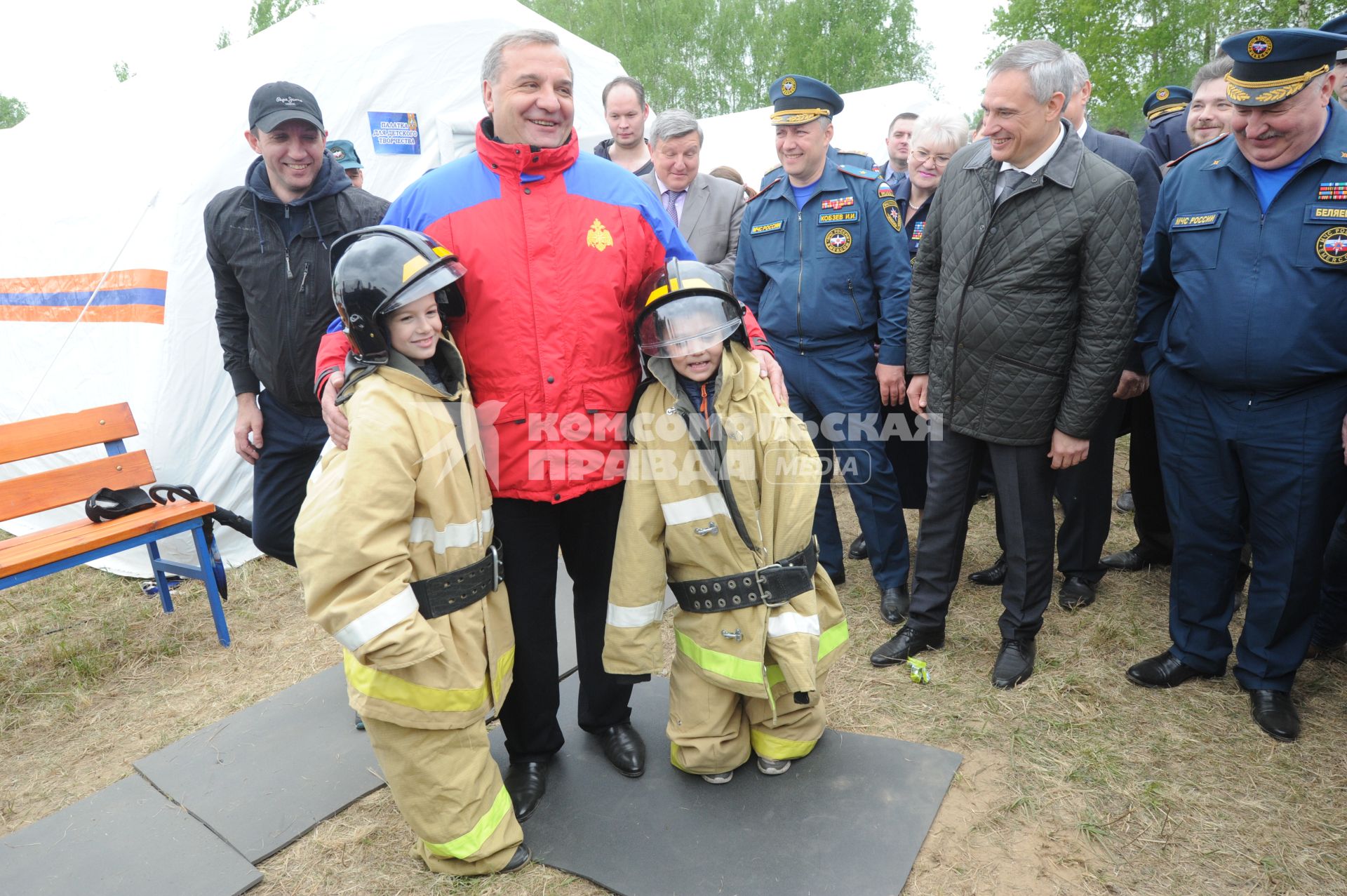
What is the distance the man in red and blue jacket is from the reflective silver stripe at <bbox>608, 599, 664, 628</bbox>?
0.23 meters

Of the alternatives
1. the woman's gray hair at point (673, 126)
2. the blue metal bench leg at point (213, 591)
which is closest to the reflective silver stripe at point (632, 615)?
the blue metal bench leg at point (213, 591)

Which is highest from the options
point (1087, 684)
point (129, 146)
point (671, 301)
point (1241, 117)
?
point (129, 146)

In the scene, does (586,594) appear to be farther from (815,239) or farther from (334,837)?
(815,239)

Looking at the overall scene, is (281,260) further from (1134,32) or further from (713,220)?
(1134,32)

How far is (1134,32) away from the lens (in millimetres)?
19125

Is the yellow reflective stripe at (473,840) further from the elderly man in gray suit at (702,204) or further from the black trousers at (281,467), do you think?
the elderly man in gray suit at (702,204)

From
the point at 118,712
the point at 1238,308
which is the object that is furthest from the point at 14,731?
the point at 1238,308

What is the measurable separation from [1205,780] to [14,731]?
4756 mm

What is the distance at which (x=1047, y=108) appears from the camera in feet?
9.43

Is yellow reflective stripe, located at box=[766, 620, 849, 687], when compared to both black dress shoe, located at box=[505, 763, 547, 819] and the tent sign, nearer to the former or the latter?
black dress shoe, located at box=[505, 763, 547, 819]

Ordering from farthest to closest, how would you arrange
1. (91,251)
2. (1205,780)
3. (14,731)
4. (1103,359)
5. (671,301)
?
(91,251), (14,731), (1103,359), (1205,780), (671,301)

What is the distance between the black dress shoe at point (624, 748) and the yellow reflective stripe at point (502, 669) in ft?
1.95

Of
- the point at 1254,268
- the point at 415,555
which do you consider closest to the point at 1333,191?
the point at 1254,268

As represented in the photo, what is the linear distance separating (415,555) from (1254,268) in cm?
284
